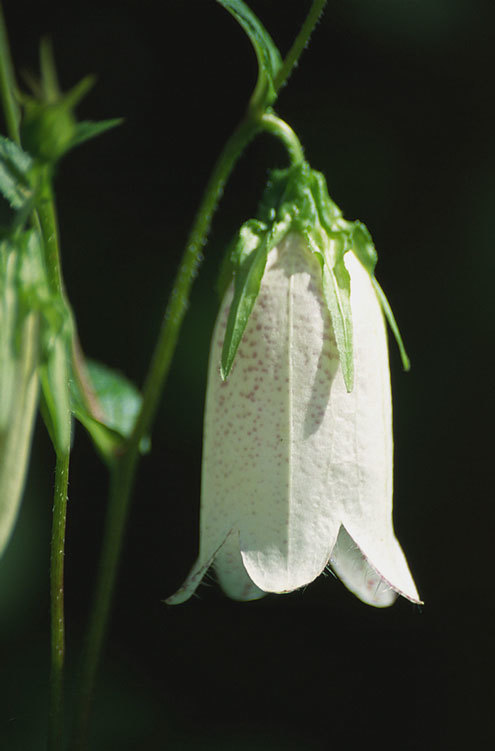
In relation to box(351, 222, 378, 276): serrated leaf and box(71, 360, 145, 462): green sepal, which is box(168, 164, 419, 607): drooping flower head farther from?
box(71, 360, 145, 462): green sepal

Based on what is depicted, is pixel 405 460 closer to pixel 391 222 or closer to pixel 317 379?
pixel 391 222

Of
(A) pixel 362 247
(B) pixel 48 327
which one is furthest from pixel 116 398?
(B) pixel 48 327

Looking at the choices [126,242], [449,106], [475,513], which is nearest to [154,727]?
[475,513]

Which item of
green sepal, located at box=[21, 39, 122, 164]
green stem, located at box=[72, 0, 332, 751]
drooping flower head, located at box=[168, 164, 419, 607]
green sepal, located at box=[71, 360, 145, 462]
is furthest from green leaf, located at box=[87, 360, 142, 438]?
green sepal, located at box=[21, 39, 122, 164]

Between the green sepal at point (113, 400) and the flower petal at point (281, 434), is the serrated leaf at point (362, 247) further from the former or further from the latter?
the green sepal at point (113, 400)

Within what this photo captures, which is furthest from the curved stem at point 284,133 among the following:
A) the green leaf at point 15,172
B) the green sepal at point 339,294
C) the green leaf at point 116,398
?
the green leaf at point 116,398
